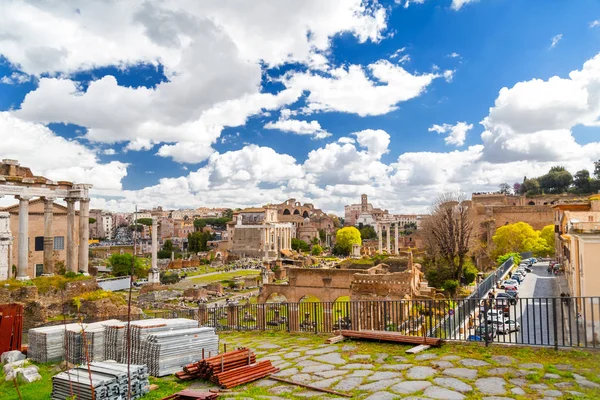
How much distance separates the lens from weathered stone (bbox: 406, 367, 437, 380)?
20.4 ft

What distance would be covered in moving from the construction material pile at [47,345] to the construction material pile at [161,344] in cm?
157

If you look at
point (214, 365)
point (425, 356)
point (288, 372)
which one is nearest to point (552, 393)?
point (425, 356)

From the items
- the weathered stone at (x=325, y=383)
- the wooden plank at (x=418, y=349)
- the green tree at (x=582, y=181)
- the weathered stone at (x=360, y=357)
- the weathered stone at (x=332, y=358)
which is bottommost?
the weathered stone at (x=332, y=358)

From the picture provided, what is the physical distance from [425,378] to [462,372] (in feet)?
2.10

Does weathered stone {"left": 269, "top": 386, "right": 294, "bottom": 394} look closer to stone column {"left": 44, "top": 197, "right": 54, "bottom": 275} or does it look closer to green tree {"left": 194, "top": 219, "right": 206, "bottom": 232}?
stone column {"left": 44, "top": 197, "right": 54, "bottom": 275}

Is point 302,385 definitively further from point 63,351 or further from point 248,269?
point 248,269

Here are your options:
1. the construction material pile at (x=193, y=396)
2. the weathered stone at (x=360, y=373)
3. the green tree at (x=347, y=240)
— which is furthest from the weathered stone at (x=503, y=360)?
the green tree at (x=347, y=240)

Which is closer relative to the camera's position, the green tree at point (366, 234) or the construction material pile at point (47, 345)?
the construction material pile at point (47, 345)

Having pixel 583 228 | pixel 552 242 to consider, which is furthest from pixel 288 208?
pixel 583 228

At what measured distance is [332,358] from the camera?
762 cm

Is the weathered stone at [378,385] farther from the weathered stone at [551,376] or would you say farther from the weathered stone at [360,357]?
the weathered stone at [551,376]

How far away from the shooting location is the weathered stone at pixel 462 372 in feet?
20.2

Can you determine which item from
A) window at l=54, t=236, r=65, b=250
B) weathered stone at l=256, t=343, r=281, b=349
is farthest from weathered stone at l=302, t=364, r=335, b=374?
window at l=54, t=236, r=65, b=250

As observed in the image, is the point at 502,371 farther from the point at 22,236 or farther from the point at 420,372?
the point at 22,236
